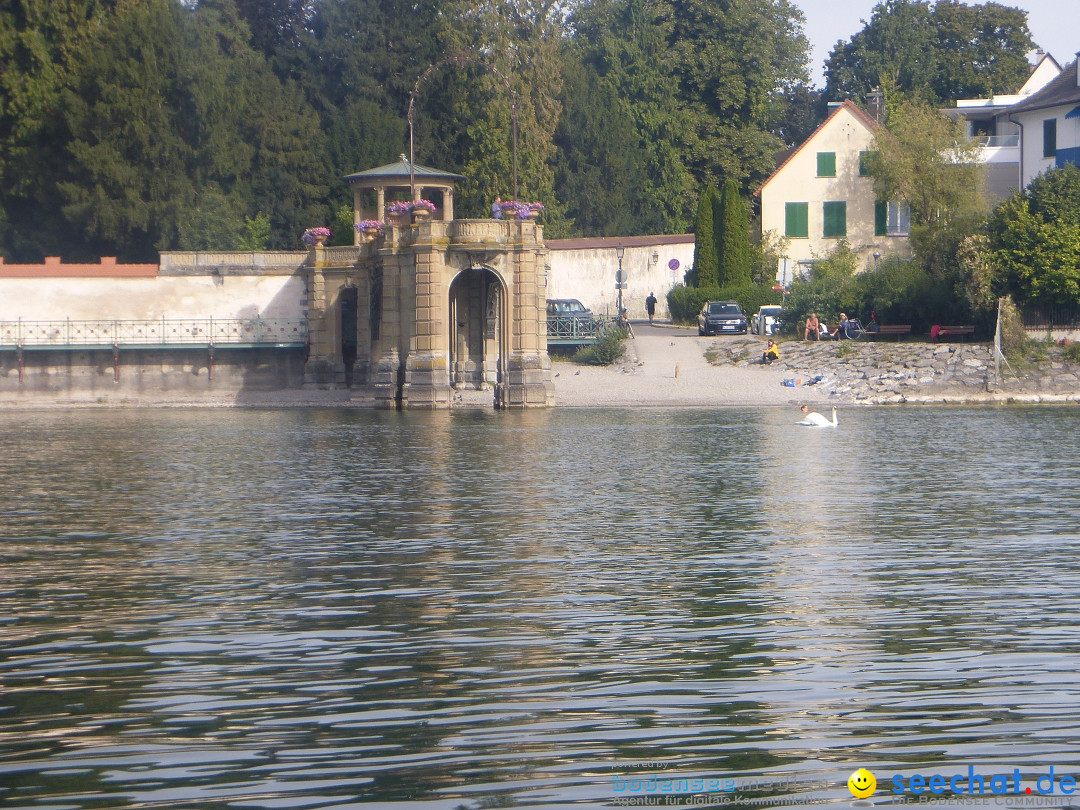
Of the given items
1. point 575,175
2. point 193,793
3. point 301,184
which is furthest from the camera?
point 575,175

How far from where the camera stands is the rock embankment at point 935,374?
49.1m

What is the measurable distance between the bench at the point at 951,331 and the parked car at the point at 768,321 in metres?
7.81

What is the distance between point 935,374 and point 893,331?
5.43 metres

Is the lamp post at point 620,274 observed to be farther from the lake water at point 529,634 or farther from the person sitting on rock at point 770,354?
the lake water at point 529,634

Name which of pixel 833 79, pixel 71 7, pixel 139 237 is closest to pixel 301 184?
pixel 139 237

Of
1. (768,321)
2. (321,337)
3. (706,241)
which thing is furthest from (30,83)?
(768,321)

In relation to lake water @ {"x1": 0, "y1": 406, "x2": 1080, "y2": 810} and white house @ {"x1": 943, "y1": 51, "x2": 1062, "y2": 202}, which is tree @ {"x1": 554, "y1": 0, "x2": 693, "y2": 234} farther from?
lake water @ {"x1": 0, "y1": 406, "x2": 1080, "y2": 810}

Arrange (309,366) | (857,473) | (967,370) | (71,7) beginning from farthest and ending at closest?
(71,7), (309,366), (967,370), (857,473)

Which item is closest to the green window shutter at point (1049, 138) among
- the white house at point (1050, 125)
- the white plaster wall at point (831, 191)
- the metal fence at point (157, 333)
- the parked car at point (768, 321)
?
the white house at point (1050, 125)

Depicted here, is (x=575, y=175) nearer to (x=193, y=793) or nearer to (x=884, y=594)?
(x=884, y=594)

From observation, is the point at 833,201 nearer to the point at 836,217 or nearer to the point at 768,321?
the point at 836,217

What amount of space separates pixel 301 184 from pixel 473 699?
217 ft

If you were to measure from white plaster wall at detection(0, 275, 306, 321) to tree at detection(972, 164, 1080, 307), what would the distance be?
27260 mm

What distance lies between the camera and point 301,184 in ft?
242
